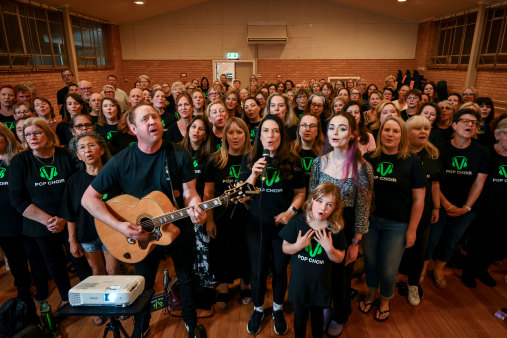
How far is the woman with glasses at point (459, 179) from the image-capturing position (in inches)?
119

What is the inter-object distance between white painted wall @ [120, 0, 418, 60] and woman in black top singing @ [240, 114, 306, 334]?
11.5 metres

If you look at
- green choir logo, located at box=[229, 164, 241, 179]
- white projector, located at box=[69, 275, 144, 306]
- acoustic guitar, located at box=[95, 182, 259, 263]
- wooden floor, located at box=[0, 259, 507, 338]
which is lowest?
wooden floor, located at box=[0, 259, 507, 338]

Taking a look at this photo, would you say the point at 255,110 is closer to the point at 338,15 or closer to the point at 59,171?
the point at 59,171

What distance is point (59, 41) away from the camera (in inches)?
345

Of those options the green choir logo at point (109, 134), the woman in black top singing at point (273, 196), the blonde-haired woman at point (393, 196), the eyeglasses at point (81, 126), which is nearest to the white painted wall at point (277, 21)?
the green choir logo at point (109, 134)

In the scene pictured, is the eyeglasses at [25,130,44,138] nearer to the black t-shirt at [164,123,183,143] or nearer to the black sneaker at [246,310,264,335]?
the black t-shirt at [164,123,183,143]

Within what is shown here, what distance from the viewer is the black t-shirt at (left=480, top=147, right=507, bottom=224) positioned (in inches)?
122

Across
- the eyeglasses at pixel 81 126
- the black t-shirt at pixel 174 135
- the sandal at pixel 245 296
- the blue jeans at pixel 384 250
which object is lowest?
the sandal at pixel 245 296

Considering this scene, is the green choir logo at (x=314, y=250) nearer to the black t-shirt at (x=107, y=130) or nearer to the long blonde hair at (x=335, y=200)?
the long blonde hair at (x=335, y=200)

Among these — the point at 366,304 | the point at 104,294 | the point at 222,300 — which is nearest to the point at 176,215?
the point at 104,294

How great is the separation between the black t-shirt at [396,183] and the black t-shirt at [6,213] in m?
3.39

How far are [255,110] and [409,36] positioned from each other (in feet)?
37.7

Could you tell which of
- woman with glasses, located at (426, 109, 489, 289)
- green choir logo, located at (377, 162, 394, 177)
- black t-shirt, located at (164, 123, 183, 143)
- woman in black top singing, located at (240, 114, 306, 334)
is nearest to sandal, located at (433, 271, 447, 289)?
woman with glasses, located at (426, 109, 489, 289)

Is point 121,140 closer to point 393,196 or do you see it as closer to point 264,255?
point 264,255
